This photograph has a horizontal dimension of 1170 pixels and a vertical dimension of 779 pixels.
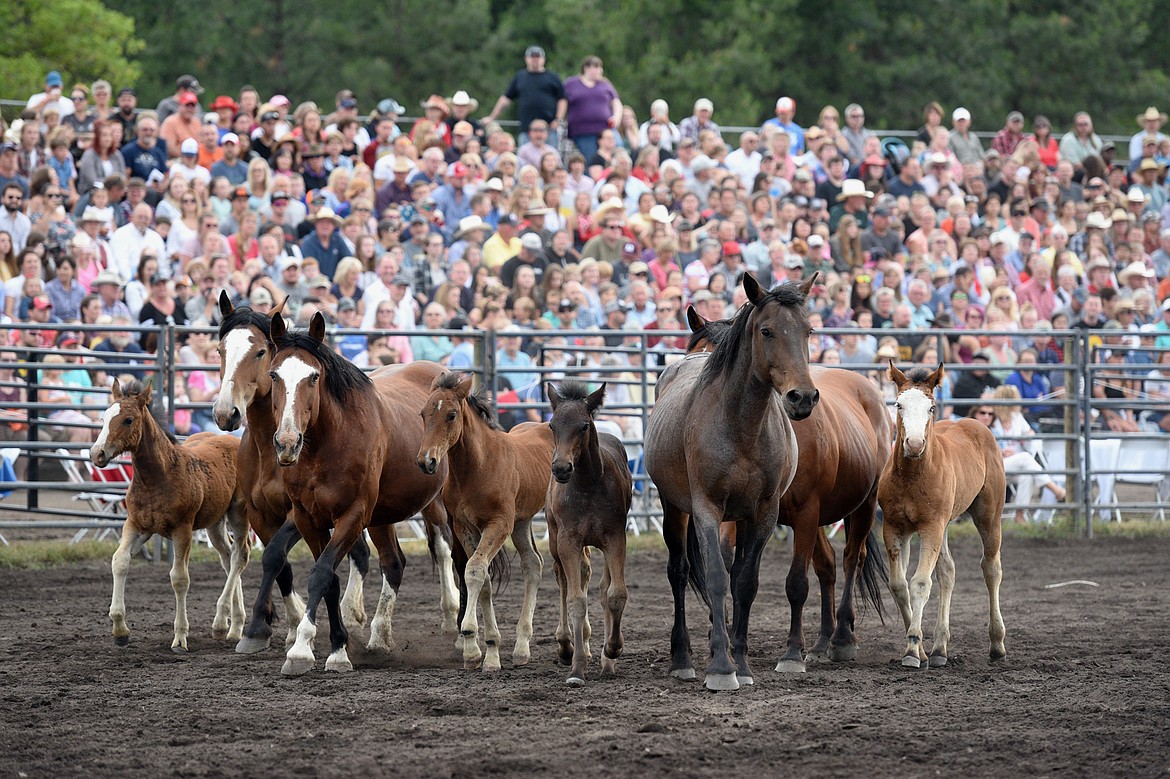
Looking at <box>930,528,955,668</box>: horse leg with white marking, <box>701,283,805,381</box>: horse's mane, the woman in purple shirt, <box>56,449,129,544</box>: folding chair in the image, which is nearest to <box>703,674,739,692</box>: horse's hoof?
<box>930,528,955,668</box>: horse leg with white marking

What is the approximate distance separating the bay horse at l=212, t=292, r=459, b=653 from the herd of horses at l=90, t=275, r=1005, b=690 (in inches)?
0.5

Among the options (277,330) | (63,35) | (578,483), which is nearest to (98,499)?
(277,330)

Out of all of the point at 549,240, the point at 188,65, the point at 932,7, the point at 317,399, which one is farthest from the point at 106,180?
the point at 932,7

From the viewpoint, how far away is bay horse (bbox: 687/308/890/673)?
8.25 meters

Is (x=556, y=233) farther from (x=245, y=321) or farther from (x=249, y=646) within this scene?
(x=249, y=646)

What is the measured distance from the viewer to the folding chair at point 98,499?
12.4 m

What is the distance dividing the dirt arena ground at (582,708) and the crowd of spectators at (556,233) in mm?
4131

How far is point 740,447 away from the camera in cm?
758

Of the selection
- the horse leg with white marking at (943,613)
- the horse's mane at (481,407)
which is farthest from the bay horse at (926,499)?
the horse's mane at (481,407)

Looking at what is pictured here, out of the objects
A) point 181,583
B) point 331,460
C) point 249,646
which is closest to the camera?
point 331,460

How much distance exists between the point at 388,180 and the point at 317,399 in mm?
9565

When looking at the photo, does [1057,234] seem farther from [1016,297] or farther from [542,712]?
[542,712]

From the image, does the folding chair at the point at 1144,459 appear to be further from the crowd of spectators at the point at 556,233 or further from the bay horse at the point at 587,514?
the bay horse at the point at 587,514

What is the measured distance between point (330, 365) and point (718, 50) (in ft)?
82.9
